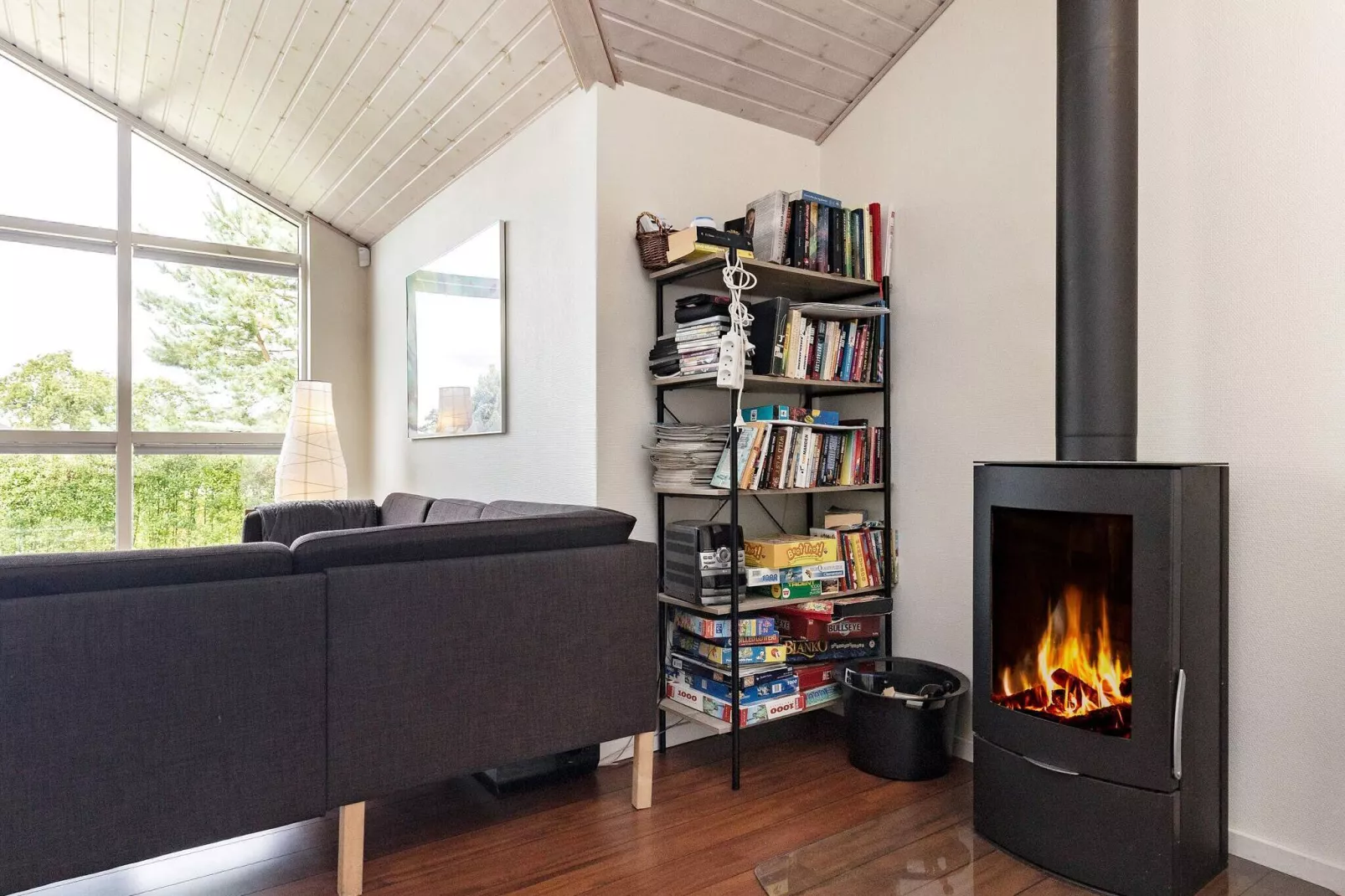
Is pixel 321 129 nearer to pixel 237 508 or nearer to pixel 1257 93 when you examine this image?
pixel 237 508

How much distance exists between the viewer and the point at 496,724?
2.00 m

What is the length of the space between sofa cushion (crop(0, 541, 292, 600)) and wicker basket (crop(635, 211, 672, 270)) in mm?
1477

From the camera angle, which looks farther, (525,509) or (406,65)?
(406,65)

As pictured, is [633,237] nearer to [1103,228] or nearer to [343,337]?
[1103,228]

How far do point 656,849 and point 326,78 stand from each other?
323 centimetres

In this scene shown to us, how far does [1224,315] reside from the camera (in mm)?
2047

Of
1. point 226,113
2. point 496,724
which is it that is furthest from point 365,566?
point 226,113

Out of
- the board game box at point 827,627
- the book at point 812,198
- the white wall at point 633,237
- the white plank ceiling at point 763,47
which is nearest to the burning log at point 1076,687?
the board game box at point 827,627

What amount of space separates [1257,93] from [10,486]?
535 cm

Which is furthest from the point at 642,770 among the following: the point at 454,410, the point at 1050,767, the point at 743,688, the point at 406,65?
the point at 406,65

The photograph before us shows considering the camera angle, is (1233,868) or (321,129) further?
(321,129)

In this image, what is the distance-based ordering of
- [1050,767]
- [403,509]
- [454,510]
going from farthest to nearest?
[403,509]
[454,510]
[1050,767]

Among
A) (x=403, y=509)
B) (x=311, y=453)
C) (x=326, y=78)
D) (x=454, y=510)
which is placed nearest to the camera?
(x=454, y=510)

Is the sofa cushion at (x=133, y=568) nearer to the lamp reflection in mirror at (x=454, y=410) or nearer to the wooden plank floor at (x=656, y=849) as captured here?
the wooden plank floor at (x=656, y=849)
